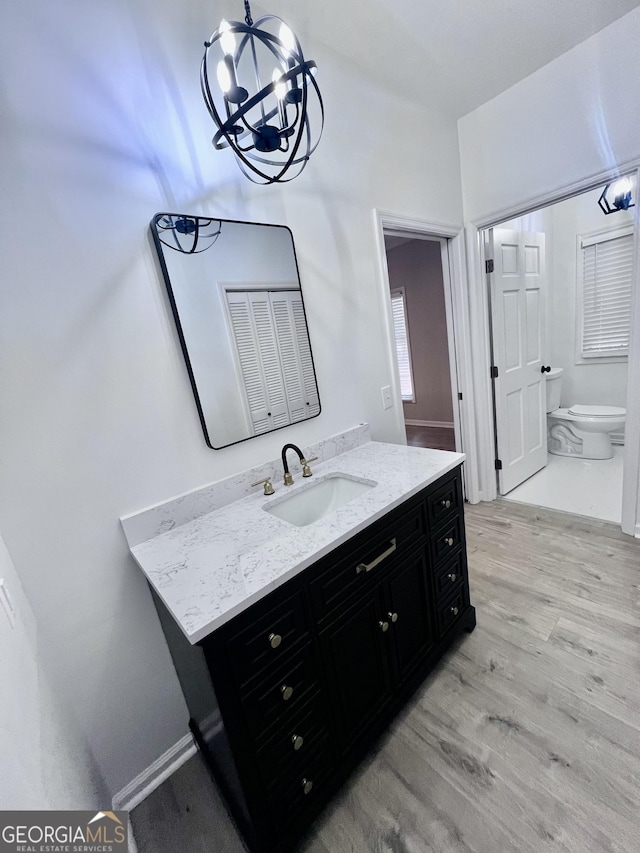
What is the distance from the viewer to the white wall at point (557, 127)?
6.06 ft

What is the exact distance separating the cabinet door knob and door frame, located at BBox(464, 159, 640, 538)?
2334mm

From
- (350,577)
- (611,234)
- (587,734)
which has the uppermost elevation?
(611,234)

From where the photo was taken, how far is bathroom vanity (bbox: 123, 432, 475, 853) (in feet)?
3.07

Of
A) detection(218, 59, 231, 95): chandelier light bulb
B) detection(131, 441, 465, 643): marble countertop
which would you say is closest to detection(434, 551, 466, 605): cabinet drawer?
detection(131, 441, 465, 643): marble countertop

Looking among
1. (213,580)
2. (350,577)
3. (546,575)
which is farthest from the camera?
(546,575)

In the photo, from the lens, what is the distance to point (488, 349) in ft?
8.78

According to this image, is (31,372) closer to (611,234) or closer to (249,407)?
(249,407)

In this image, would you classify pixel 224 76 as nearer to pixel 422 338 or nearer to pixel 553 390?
pixel 553 390

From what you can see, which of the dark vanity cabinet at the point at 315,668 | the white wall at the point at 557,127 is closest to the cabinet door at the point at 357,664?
the dark vanity cabinet at the point at 315,668

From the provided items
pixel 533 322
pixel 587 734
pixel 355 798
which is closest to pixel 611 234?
pixel 533 322

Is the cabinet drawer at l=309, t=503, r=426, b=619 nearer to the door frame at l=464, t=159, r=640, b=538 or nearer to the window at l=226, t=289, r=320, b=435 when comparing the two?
the window at l=226, t=289, r=320, b=435

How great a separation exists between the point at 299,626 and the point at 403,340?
4926 millimetres

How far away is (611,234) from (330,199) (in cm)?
328

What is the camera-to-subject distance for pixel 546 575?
6.84 feet
